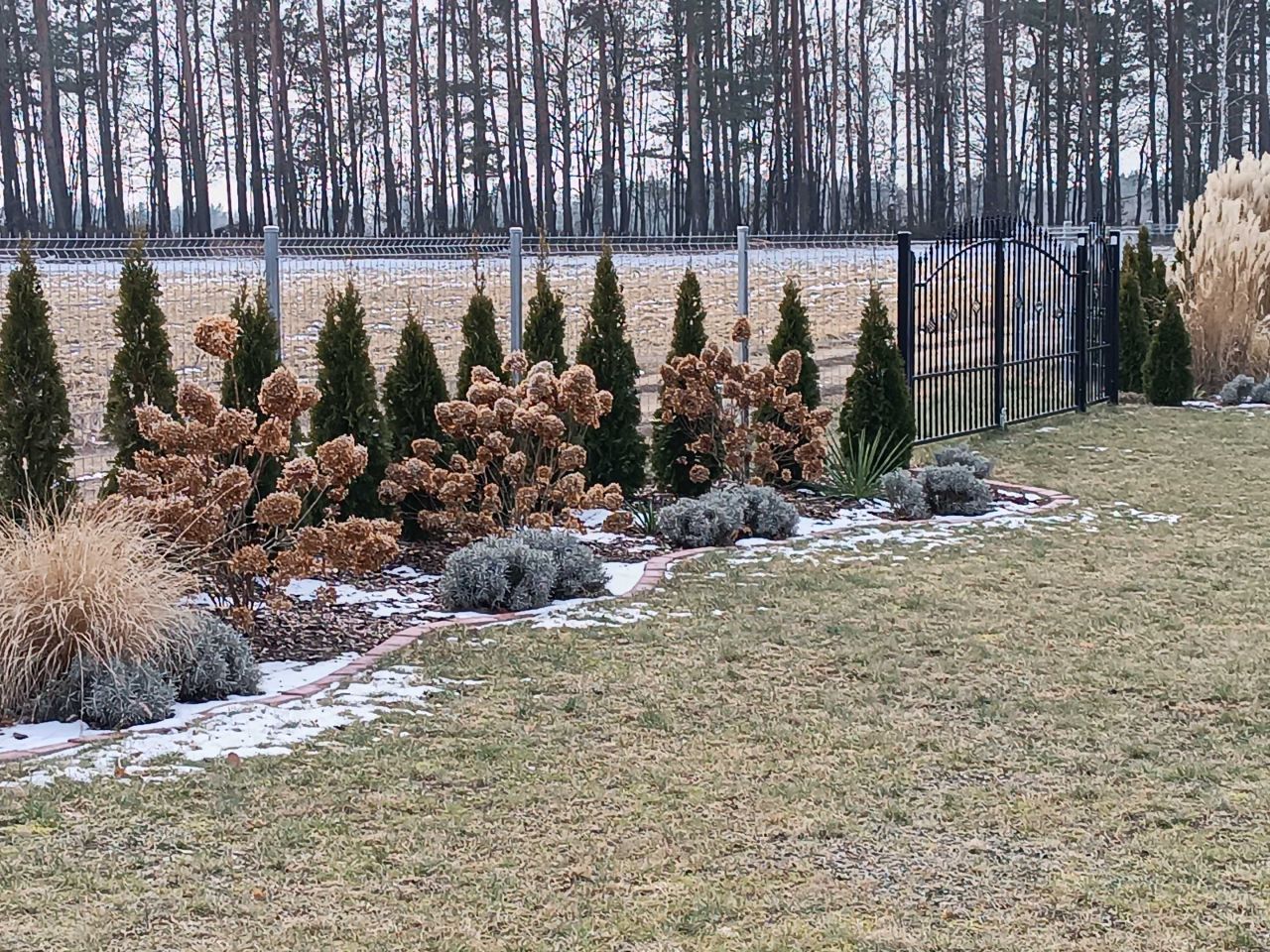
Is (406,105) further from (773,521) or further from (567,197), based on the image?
(773,521)

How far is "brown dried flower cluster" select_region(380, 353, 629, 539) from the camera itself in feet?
21.8

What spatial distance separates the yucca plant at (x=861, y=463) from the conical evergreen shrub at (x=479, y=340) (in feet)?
6.84

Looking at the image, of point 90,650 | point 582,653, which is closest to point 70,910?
point 90,650

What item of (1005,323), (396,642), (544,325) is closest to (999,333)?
(1005,323)

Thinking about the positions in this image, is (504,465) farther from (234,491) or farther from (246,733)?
(246,733)

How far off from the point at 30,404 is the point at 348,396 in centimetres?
149

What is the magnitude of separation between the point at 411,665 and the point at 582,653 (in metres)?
0.61

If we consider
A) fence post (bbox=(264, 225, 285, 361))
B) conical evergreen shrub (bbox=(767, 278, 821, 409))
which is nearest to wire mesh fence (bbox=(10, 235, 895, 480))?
fence post (bbox=(264, 225, 285, 361))

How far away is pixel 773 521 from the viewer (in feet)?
24.4

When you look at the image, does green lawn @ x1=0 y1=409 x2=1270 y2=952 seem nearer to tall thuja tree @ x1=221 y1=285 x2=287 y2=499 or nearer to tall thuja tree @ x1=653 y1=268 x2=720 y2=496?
tall thuja tree @ x1=221 y1=285 x2=287 y2=499

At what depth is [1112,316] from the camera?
536 inches

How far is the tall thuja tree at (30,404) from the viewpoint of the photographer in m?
5.96

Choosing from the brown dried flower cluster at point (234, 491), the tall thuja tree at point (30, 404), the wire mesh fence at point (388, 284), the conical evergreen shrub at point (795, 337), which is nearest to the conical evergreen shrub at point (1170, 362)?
the wire mesh fence at point (388, 284)

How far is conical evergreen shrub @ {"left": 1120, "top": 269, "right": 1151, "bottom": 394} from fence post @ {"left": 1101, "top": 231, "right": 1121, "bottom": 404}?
1.46ft
